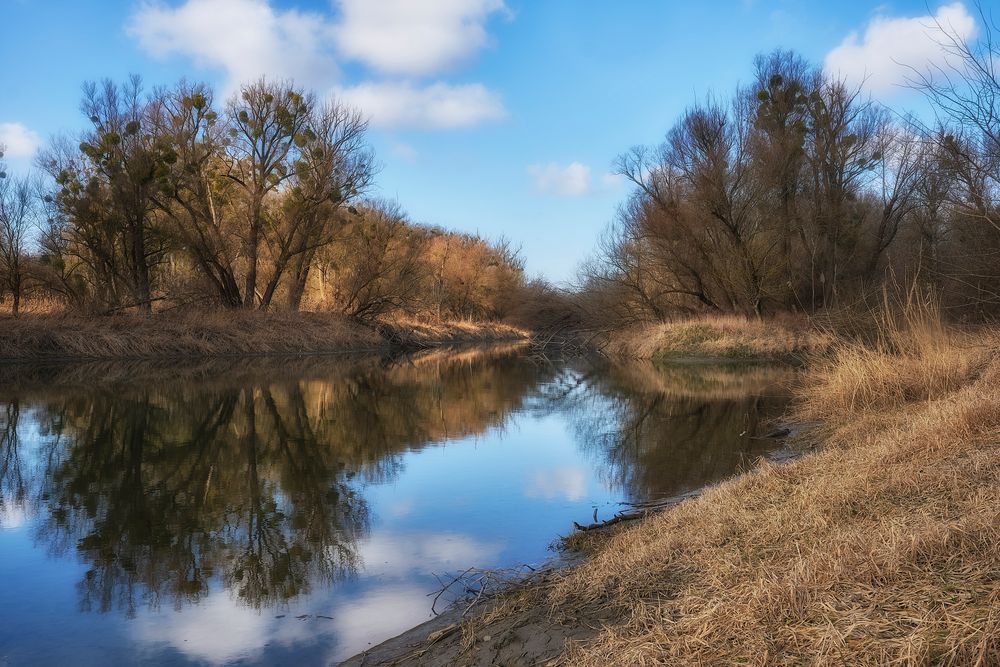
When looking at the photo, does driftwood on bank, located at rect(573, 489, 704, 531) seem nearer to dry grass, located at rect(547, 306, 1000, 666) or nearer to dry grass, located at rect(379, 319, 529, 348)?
dry grass, located at rect(547, 306, 1000, 666)

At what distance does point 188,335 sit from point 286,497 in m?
21.8

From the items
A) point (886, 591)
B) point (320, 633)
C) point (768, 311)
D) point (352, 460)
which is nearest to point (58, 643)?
point (320, 633)

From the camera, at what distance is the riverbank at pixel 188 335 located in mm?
22875

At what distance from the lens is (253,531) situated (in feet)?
19.6

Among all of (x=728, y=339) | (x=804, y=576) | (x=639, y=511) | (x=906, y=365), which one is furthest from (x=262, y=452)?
(x=728, y=339)

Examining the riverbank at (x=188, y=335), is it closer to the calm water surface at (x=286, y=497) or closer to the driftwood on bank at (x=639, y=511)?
the calm water surface at (x=286, y=497)

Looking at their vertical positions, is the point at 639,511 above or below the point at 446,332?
below

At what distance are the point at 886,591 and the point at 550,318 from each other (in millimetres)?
43682

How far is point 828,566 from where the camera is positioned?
2967 millimetres

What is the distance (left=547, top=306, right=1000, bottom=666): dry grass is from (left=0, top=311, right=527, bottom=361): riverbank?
2405 centimetres

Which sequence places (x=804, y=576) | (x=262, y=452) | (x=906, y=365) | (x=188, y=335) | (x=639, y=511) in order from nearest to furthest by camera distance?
1. (x=804, y=576)
2. (x=639, y=511)
3. (x=906, y=365)
4. (x=262, y=452)
5. (x=188, y=335)

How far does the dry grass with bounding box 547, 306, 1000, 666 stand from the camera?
2.37 metres

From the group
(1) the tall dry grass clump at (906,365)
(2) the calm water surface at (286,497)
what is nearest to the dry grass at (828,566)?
(2) the calm water surface at (286,497)

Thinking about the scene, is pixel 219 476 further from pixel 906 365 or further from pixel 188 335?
pixel 188 335
